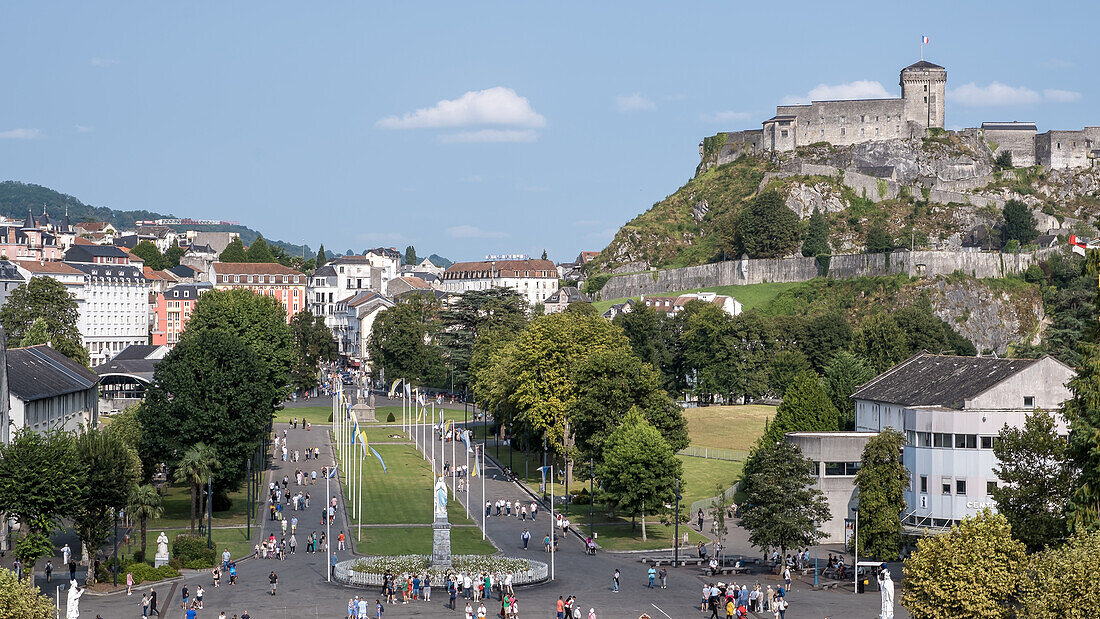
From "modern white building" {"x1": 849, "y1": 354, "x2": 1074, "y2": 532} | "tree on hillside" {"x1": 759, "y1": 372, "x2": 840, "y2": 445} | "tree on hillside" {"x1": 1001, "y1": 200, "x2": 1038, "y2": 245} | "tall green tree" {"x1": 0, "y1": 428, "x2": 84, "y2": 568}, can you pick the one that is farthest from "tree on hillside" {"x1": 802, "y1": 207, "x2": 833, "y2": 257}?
"tall green tree" {"x1": 0, "y1": 428, "x2": 84, "y2": 568}

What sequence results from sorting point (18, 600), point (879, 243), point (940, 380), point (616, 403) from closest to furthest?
1. point (18, 600)
2. point (940, 380)
3. point (616, 403)
4. point (879, 243)

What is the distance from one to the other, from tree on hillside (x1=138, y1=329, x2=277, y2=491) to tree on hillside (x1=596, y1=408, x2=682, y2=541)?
21594 millimetres

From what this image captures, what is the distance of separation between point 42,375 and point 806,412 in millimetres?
52823

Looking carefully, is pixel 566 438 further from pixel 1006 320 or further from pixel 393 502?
pixel 1006 320

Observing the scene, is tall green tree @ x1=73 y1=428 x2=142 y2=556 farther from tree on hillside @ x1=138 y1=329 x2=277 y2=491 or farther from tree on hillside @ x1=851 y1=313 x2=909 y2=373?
tree on hillside @ x1=851 y1=313 x2=909 y2=373

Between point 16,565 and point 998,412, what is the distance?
51.6m

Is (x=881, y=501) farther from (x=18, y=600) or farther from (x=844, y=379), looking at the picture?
(x=18, y=600)

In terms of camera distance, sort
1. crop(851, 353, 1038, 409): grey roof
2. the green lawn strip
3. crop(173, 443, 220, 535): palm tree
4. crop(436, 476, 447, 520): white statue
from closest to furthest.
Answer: crop(436, 476, 447, 520): white statue, crop(173, 443, 220, 535): palm tree, the green lawn strip, crop(851, 353, 1038, 409): grey roof

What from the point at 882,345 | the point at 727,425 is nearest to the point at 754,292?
the point at 882,345

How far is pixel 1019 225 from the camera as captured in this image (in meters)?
190

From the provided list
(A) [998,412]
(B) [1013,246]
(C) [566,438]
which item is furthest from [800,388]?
(B) [1013,246]

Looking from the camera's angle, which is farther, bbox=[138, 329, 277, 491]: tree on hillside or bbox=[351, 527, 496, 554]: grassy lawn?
bbox=[138, 329, 277, 491]: tree on hillside

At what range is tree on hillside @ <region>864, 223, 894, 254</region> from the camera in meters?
184

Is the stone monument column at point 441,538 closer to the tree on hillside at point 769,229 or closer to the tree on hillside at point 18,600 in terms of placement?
the tree on hillside at point 18,600
